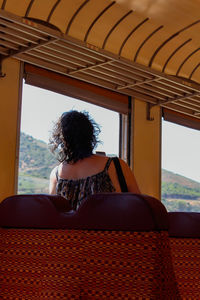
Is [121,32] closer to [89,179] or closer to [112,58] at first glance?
[112,58]

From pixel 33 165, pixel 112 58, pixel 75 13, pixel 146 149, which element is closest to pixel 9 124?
pixel 33 165

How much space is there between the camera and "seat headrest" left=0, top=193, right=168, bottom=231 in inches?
44.8

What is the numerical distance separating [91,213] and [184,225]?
792 mm

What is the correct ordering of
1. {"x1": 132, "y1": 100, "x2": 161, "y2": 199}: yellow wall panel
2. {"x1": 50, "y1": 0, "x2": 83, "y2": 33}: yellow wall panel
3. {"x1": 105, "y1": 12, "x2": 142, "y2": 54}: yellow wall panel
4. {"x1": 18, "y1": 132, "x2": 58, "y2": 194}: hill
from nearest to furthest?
{"x1": 50, "y1": 0, "x2": 83, "y2": 33}: yellow wall panel, {"x1": 18, "y1": 132, "x2": 58, "y2": 194}: hill, {"x1": 105, "y1": 12, "x2": 142, "y2": 54}: yellow wall panel, {"x1": 132, "y1": 100, "x2": 161, "y2": 199}: yellow wall panel

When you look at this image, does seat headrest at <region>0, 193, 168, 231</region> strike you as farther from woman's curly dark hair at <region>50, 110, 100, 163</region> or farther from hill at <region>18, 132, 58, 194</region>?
hill at <region>18, 132, 58, 194</region>

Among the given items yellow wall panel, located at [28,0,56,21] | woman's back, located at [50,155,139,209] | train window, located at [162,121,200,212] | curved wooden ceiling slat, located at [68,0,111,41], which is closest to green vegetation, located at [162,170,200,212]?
train window, located at [162,121,200,212]

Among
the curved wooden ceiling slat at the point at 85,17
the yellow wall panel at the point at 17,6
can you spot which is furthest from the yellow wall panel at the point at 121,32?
the yellow wall panel at the point at 17,6

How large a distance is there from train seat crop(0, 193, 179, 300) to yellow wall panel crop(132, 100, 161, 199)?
788 cm

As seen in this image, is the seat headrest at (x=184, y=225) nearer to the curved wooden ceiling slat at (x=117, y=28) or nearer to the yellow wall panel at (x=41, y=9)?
the yellow wall panel at (x=41, y=9)

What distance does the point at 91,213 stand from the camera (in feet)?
3.91

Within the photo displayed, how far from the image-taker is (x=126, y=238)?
1143 mm

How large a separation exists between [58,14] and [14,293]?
6.49 metres

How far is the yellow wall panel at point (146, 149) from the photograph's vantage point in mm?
9328

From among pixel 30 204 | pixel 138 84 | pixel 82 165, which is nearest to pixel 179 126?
pixel 138 84
